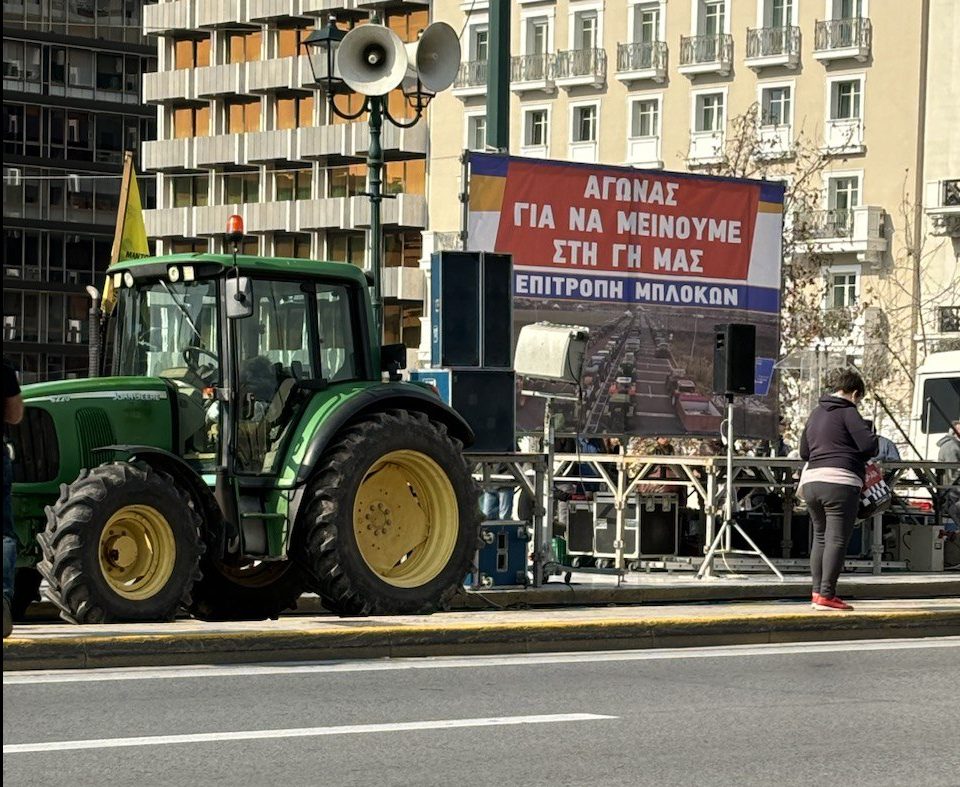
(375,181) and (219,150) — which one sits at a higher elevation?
(219,150)

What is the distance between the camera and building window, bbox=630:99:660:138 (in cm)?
8062

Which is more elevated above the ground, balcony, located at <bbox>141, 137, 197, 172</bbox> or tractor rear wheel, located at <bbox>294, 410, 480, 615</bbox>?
balcony, located at <bbox>141, 137, 197, 172</bbox>

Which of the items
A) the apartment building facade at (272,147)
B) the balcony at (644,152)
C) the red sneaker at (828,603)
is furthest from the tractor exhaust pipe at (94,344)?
the apartment building facade at (272,147)

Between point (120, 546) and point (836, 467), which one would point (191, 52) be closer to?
point (836, 467)

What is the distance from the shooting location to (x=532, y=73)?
83.9 meters

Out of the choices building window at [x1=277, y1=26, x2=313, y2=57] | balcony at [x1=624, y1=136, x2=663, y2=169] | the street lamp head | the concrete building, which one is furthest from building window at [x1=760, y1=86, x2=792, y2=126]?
the street lamp head

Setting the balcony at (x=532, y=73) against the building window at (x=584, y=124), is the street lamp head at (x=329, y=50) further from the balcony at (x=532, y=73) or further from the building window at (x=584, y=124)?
the balcony at (x=532, y=73)

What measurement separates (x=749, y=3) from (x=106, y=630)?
67.2 m

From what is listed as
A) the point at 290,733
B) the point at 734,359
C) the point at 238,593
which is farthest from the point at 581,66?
the point at 290,733

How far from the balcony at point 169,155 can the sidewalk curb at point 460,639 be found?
8191 cm

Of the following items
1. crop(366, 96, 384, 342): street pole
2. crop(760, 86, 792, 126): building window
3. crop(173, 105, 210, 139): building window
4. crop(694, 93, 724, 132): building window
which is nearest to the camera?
crop(366, 96, 384, 342): street pole

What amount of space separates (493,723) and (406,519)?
562 cm

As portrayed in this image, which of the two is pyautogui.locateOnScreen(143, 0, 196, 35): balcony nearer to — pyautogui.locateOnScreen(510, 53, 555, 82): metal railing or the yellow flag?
pyautogui.locateOnScreen(510, 53, 555, 82): metal railing

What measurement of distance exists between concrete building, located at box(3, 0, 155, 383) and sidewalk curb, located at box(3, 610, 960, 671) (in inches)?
3597
